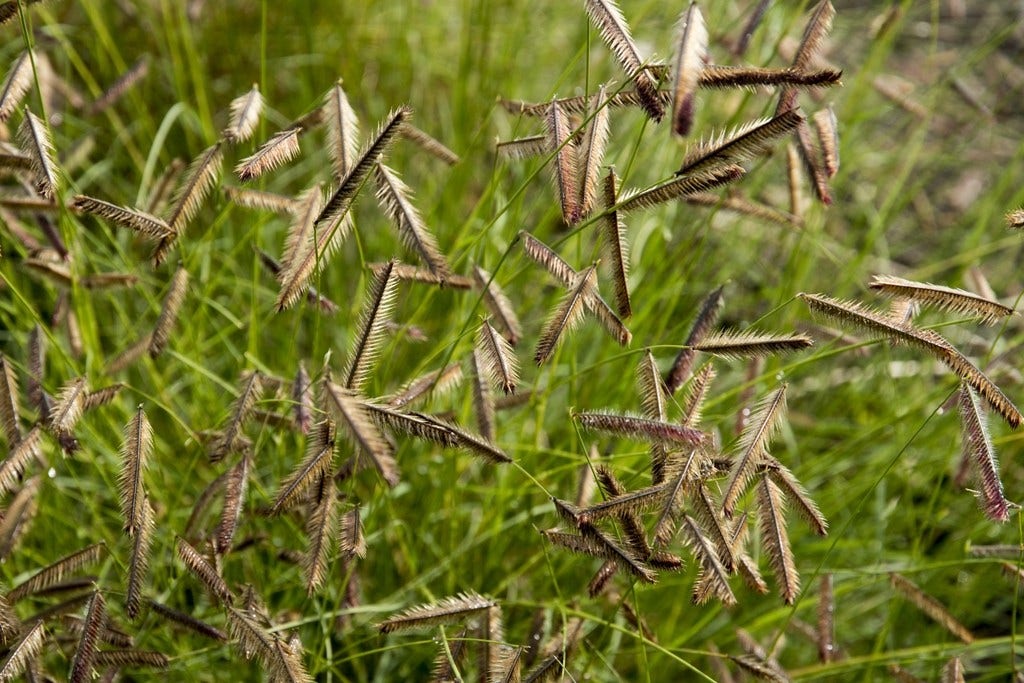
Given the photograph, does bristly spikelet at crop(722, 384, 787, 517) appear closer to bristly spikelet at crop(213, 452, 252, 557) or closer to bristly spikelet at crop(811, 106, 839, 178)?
bristly spikelet at crop(811, 106, 839, 178)

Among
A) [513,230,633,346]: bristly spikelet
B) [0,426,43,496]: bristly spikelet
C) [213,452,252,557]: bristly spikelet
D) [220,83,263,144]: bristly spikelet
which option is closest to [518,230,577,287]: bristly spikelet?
[513,230,633,346]: bristly spikelet

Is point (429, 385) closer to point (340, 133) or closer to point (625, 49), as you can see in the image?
point (340, 133)

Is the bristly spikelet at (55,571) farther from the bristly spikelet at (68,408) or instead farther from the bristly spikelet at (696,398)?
the bristly spikelet at (696,398)

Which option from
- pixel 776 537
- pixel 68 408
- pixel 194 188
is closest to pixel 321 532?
pixel 68 408

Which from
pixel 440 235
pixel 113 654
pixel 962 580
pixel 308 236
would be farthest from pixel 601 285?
pixel 113 654

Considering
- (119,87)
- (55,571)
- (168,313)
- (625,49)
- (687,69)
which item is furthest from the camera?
(119,87)

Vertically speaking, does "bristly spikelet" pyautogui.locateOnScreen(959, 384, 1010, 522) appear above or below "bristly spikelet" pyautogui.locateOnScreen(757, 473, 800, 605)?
above

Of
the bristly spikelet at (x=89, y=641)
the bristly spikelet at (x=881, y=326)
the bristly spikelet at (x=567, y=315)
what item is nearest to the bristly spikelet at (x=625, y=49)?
the bristly spikelet at (x=567, y=315)
